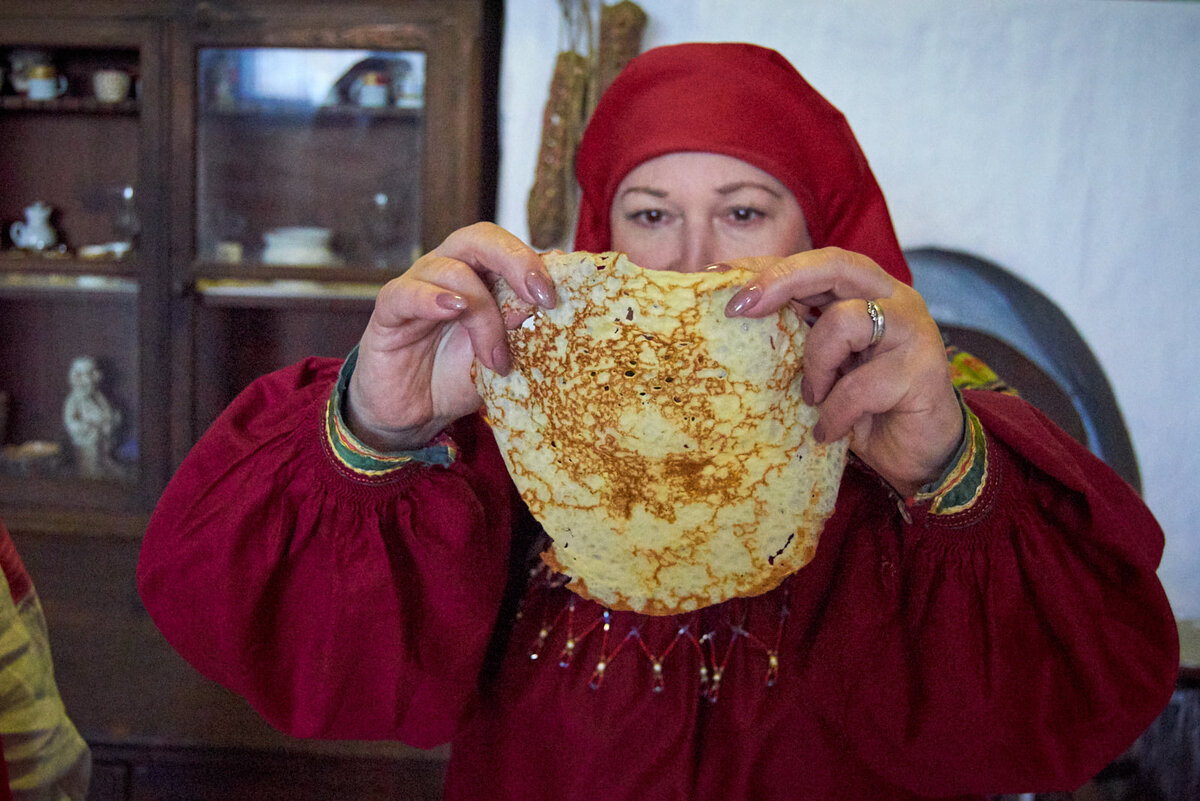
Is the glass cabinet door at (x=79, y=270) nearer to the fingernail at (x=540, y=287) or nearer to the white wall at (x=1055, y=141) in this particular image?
the white wall at (x=1055, y=141)

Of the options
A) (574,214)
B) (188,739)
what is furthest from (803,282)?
(188,739)

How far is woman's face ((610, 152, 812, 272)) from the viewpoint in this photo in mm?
925

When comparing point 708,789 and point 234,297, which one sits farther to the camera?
point 234,297

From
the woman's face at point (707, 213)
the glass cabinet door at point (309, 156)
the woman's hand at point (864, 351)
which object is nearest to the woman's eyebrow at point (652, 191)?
the woman's face at point (707, 213)

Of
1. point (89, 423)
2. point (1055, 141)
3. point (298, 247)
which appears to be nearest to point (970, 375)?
point (1055, 141)

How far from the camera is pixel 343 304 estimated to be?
6.35ft

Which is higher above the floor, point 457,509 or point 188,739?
point 457,509

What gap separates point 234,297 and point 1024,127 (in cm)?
201

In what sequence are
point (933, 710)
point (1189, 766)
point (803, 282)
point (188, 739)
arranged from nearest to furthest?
point (803, 282)
point (933, 710)
point (1189, 766)
point (188, 739)

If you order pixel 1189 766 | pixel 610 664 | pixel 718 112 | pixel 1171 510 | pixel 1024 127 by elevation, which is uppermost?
pixel 1024 127

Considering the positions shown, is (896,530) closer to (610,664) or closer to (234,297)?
(610,664)

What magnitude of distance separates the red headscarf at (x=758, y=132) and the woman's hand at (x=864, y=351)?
0.30m

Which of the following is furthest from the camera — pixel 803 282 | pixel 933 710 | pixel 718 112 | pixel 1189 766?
pixel 1189 766

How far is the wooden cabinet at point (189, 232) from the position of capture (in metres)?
1.68
